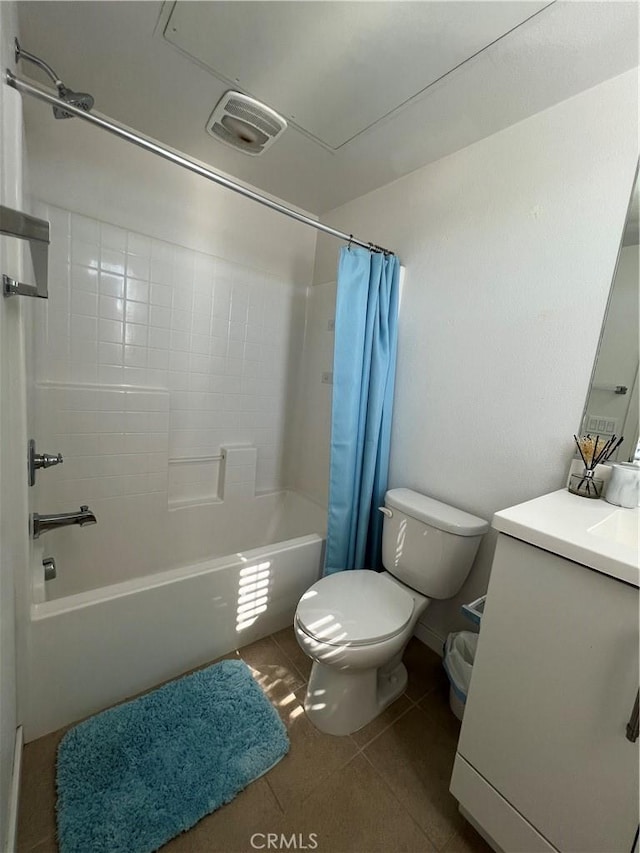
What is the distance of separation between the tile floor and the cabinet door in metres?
0.31

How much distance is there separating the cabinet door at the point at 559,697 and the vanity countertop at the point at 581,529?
28 millimetres

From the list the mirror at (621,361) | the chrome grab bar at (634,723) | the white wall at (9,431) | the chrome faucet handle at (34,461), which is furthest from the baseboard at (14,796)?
the mirror at (621,361)

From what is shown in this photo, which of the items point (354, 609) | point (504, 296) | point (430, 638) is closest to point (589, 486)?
point (504, 296)

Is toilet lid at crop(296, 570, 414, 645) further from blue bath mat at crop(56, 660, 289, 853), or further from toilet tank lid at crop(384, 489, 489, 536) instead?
blue bath mat at crop(56, 660, 289, 853)

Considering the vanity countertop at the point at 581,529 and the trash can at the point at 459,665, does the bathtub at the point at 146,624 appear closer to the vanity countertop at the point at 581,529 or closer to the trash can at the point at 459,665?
the trash can at the point at 459,665

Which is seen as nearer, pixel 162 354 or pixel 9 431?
pixel 9 431

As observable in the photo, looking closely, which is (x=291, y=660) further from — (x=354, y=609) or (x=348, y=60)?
(x=348, y=60)

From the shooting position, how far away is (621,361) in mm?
1070

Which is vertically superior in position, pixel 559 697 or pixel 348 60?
pixel 348 60

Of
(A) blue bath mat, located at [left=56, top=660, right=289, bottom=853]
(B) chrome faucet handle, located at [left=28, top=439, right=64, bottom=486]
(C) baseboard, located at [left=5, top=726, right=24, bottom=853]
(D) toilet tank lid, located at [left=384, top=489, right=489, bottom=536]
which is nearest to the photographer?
(C) baseboard, located at [left=5, top=726, right=24, bottom=853]

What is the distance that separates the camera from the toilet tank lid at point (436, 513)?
1259 millimetres

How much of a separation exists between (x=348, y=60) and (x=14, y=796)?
2.27m

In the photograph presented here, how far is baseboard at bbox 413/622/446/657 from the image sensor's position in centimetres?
157

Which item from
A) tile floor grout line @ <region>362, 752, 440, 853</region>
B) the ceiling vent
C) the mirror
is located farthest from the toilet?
the ceiling vent
